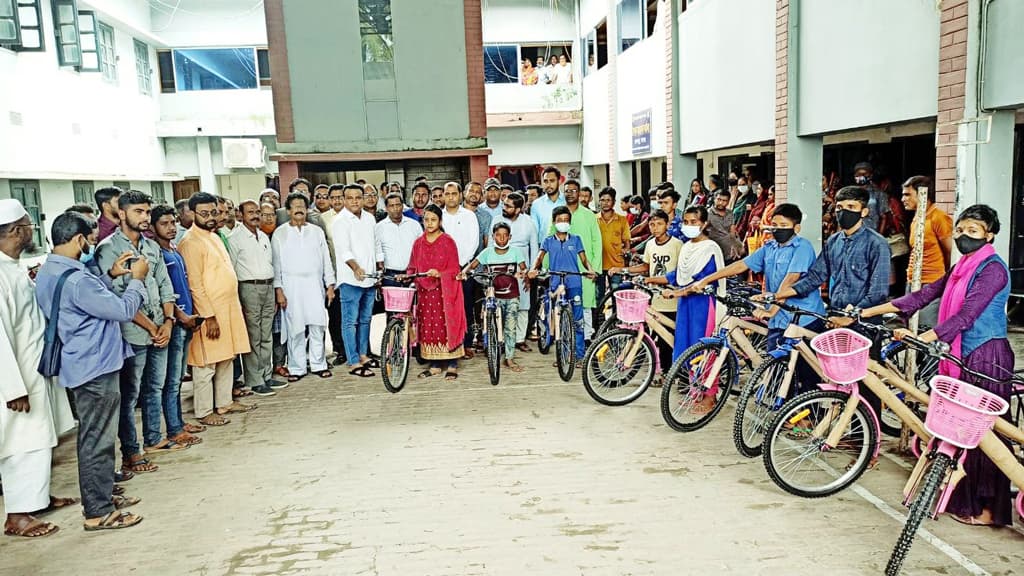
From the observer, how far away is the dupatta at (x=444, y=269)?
729 cm

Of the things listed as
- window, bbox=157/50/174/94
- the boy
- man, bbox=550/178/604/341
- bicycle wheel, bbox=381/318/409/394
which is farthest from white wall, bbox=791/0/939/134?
window, bbox=157/50/174/94

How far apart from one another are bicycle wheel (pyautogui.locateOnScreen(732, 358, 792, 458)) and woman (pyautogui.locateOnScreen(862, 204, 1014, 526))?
1.07 metres

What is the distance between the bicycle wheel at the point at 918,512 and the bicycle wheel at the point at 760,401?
148cm

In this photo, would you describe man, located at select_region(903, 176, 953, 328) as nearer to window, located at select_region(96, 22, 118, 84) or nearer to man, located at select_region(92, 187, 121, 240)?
man, located at select_region(92, 187, 121, 240)

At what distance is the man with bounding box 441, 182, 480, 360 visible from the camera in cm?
798

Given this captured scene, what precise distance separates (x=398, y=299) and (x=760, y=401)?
136 inches

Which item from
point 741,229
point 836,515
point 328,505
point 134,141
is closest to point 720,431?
point 836,515

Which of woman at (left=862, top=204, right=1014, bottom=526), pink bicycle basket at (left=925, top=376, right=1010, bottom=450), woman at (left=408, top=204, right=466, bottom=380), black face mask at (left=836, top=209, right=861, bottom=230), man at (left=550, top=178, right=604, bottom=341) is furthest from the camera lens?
man at (left=550, top=178, right=604, bottom=341)

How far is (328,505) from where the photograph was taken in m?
4.60

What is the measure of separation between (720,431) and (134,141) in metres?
19.6

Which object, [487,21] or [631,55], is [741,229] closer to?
[631,55]

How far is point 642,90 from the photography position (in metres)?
16.4

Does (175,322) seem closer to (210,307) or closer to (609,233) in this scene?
(210,307)

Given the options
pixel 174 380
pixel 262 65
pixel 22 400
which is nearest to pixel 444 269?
pixel 174 380
